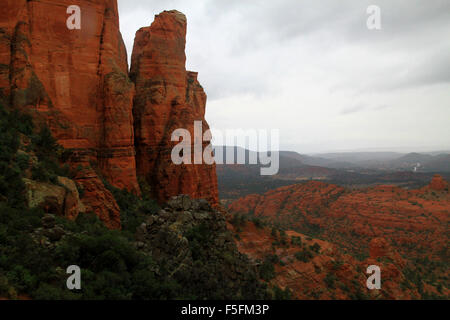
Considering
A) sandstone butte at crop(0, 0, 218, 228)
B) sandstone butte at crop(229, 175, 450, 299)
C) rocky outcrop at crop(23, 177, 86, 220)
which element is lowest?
sandstone butte at crop(229, 175, 450, 299)

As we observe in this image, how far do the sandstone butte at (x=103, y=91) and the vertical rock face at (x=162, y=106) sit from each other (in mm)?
95

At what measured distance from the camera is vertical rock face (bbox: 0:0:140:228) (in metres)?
15.0

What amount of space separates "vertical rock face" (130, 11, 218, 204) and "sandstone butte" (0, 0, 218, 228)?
10 centimetres

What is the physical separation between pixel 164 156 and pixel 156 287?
15.9m

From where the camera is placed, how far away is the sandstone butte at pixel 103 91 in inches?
597

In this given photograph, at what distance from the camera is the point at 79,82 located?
17953 millimetres

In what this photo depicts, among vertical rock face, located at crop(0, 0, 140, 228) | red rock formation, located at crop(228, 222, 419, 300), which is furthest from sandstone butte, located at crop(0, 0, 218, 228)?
red rock formation, located at crop(228, 222, 419, 300)

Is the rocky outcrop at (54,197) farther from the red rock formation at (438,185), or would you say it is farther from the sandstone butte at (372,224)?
the red rock formation at (438,185)

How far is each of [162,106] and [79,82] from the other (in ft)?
24.0

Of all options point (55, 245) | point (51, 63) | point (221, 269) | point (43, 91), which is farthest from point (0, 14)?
point (221, 269)

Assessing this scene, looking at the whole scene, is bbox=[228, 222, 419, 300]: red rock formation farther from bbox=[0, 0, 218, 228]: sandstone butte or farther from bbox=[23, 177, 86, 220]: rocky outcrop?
bbox=[23, 177, 86, 220]: rocky outcrop

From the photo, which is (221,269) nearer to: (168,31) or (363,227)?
(168,31)

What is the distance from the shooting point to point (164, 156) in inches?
915

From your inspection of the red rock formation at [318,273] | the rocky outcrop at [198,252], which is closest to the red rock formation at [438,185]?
the red rock formation at [318,273]
